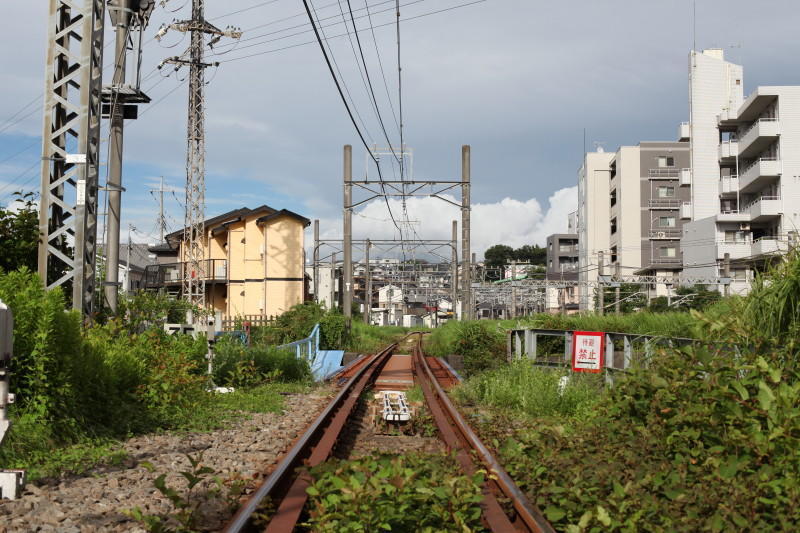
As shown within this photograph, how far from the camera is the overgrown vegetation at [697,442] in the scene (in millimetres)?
4305

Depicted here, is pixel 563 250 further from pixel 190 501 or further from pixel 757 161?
pixel 190 501

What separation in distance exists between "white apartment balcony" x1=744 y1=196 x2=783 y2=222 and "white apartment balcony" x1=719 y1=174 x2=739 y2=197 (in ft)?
8.51

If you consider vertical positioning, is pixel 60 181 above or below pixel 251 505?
above

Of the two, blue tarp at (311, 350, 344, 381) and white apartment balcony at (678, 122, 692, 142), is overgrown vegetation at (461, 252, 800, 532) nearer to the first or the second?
blue tarp at (311, 350, 344, 381)

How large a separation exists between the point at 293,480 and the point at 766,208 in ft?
139

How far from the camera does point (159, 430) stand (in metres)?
8.10

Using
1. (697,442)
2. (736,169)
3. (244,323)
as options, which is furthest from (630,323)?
(736,169)

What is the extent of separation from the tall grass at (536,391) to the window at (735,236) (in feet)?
126

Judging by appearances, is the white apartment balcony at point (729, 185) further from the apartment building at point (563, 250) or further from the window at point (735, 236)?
the apartment building at point (563, 250)

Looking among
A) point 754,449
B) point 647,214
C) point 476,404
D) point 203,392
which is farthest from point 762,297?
point 647,214

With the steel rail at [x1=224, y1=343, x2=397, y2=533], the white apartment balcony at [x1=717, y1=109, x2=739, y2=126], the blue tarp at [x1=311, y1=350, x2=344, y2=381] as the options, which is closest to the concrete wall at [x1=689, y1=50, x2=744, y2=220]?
the white apartment balcony at [x1=717, y1=109, x2=739, y2=126]

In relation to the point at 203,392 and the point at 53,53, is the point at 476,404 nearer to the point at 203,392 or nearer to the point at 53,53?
the point at 203,392

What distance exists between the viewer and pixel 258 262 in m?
41.6

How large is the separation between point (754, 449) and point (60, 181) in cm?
938
